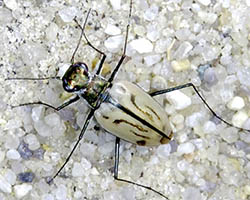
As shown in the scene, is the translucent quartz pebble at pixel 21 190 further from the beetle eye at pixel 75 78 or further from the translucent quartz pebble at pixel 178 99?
the translucent quartz pebble at pixel 178 99

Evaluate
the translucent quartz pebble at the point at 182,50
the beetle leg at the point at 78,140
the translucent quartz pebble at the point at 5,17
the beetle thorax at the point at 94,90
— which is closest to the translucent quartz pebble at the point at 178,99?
the translucent quartz pebble at the point at 182,50

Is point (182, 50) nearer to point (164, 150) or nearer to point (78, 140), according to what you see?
point (164, 150)

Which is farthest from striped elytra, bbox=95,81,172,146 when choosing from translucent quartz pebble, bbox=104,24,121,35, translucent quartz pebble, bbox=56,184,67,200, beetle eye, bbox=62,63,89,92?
translucent quartz pebble, bbox=56,184,67,200

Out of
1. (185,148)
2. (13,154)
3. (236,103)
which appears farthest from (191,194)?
(13,154)

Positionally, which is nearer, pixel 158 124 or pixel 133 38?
pixel 158 124

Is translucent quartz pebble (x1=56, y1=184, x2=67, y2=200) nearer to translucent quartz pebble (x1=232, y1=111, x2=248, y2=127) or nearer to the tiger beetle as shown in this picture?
the tiger beetle

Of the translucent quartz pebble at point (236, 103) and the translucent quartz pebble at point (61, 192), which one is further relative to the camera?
the translucent quartz pebble at point (236, 103)

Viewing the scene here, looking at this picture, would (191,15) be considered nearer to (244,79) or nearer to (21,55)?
(244,79)

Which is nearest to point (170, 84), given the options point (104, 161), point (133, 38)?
point (133, 38)
